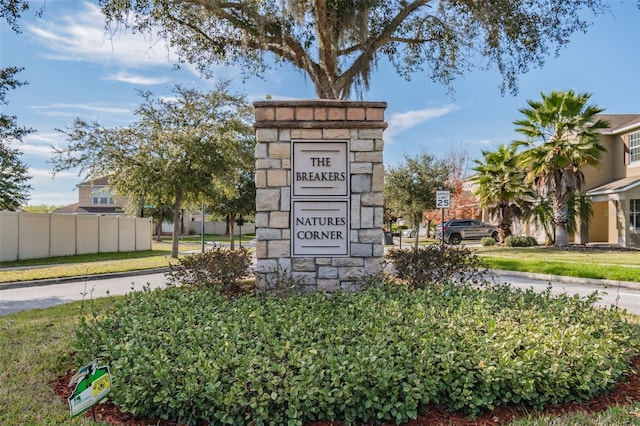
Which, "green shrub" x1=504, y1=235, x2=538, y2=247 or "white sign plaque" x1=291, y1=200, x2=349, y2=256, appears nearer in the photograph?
"white sign plaque" x1=291, y1=200, x2=349, y2=256

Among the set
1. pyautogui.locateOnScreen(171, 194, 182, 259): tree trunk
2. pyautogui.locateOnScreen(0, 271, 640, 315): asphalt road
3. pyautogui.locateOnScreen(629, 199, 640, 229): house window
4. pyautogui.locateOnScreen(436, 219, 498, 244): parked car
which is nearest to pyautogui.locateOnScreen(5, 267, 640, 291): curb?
pyautogui.locateOnScreen(0, 271, 640, 315): asphalt road

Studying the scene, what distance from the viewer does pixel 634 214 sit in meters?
21.7

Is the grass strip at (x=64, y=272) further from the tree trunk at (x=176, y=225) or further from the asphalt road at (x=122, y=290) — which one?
the tree trunk at (x=176, y=225)

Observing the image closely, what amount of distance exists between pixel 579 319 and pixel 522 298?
2.02ft

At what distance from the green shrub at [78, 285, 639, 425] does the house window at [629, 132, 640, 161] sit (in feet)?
74.5

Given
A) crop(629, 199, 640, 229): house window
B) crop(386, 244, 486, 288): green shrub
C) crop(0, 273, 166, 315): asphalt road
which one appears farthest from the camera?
crop(629, 199, 640, 229): house window

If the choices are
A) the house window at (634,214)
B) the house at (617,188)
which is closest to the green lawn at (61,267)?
the house at (617,188)

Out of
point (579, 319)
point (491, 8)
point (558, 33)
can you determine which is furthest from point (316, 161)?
point (558, 33)

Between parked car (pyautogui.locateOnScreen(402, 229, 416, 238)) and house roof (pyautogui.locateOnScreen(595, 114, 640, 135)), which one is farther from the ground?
house roof (pyautogui.locateOnScreen(595, 114, 640, 135))

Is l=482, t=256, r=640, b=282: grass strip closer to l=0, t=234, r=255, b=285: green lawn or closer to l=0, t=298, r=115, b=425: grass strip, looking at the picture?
l=0, t=298, r=115, b=425: grass strip

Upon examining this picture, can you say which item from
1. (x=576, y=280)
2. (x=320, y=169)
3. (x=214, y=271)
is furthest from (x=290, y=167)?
(x=576, y=280)

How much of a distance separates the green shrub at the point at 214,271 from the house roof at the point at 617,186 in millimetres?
20777

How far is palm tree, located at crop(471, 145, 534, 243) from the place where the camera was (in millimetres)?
22906

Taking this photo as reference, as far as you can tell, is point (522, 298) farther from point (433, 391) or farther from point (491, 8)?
point (491, 8)
